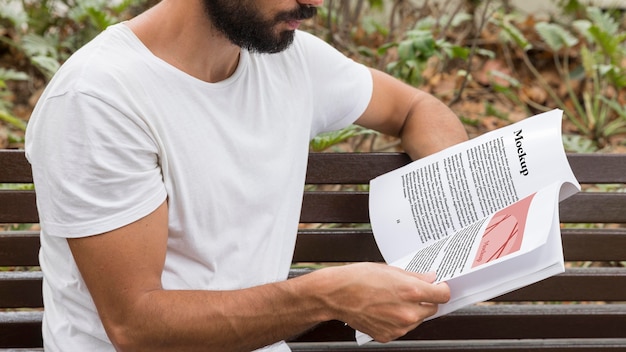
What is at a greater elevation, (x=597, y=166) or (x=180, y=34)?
(x=180, y=34)

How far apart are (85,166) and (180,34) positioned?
33 cm

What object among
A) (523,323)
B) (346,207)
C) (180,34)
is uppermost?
(180,34)

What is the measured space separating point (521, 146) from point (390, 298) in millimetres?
454

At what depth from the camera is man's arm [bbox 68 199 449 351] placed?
1517mm

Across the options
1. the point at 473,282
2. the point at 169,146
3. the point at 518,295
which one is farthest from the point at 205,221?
the point at 518,295

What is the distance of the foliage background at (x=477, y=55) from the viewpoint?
12.2 ft

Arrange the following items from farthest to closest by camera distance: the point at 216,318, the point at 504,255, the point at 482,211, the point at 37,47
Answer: the point at 37,47
the point at 482,211
the point at 216,318
the point at 504,255

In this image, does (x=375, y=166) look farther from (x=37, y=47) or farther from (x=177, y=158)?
(x=37, y=47)

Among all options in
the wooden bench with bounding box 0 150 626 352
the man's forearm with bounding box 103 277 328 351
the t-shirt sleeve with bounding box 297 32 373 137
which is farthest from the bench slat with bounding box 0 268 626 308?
the man's forearm with bounding box 103 277 328 351

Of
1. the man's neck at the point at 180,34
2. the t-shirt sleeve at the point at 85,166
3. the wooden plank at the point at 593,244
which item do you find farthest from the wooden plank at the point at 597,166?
the t-shirt sleeve at the point at 85,166

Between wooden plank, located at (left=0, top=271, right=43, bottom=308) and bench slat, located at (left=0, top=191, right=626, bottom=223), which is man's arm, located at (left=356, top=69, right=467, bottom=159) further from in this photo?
wooden plank, located at (left=0, top=271, right=43, bottom=308)

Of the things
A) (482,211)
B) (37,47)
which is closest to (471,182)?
(482,211)

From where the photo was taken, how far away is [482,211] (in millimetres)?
1773

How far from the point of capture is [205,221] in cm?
169
